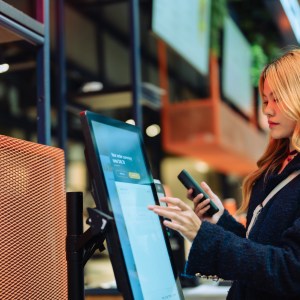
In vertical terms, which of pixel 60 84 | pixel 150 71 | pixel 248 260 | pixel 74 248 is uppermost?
pixel 150 71

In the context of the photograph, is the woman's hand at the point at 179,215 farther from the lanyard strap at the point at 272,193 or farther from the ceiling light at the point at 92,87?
the ceiling light at the point at 92,87

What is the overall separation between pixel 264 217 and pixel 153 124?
24.2 ft

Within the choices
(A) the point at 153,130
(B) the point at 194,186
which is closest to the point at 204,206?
(B) the point at 194,186

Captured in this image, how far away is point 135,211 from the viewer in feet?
4.49

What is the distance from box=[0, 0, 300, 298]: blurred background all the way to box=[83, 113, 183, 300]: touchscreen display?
0.51 metres

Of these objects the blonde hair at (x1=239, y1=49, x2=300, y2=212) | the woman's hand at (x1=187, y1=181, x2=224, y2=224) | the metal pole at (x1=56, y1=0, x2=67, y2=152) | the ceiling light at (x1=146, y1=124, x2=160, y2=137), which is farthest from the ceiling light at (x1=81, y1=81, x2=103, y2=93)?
the ceiling light at (x1=146, y1=124, x2=160, y2=137)

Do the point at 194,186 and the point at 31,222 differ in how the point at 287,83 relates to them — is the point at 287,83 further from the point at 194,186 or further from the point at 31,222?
the point at 31,222

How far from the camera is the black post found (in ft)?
4.36

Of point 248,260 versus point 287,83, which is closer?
point 248,260

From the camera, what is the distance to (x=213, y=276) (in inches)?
56.6

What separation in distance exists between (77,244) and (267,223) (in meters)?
0.47

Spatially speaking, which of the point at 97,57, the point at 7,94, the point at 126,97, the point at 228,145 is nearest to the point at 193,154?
the point at 228,145

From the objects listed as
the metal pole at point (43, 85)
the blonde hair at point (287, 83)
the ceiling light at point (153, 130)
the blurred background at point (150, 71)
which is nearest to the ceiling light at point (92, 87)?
the blurred background at point (150, 71)

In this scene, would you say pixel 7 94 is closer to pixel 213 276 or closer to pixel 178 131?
pixel 178 131
